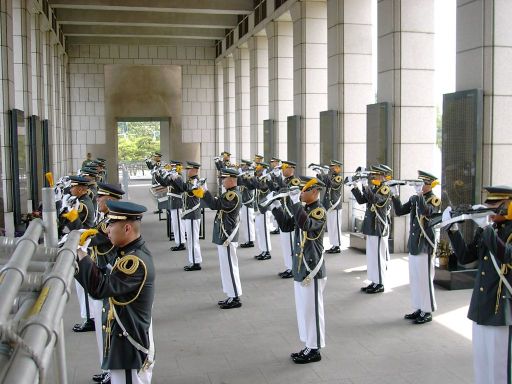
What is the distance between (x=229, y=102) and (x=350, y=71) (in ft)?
37.4

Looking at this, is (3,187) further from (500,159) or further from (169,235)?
(500,159)

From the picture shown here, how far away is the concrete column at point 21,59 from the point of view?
43.5 feet

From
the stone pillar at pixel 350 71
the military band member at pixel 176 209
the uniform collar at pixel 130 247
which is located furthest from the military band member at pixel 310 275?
the stone pillar at pixel 350 71

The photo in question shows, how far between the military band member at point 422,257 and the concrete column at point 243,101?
14.7m

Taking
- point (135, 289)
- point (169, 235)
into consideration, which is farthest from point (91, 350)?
point (169, 235)

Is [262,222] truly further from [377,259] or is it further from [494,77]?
[494,77]

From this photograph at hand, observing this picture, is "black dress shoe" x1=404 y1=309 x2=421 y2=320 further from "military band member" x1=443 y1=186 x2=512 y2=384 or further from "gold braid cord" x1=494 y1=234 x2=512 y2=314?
"gold braid cord" x1=494 y1=234 x2=512 y2=314

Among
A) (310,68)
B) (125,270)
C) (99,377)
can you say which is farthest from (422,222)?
(310,68)

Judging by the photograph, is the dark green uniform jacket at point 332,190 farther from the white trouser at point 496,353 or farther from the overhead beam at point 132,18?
the overhead beam at point 132,18

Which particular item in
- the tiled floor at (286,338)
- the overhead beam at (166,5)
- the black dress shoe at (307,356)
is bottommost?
the tiled floor at (286,338)

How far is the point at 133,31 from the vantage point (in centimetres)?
2281

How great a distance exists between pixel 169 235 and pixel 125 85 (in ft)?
40.1

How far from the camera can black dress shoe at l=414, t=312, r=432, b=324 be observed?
23.2ft

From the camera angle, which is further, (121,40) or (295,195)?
(121,40)
